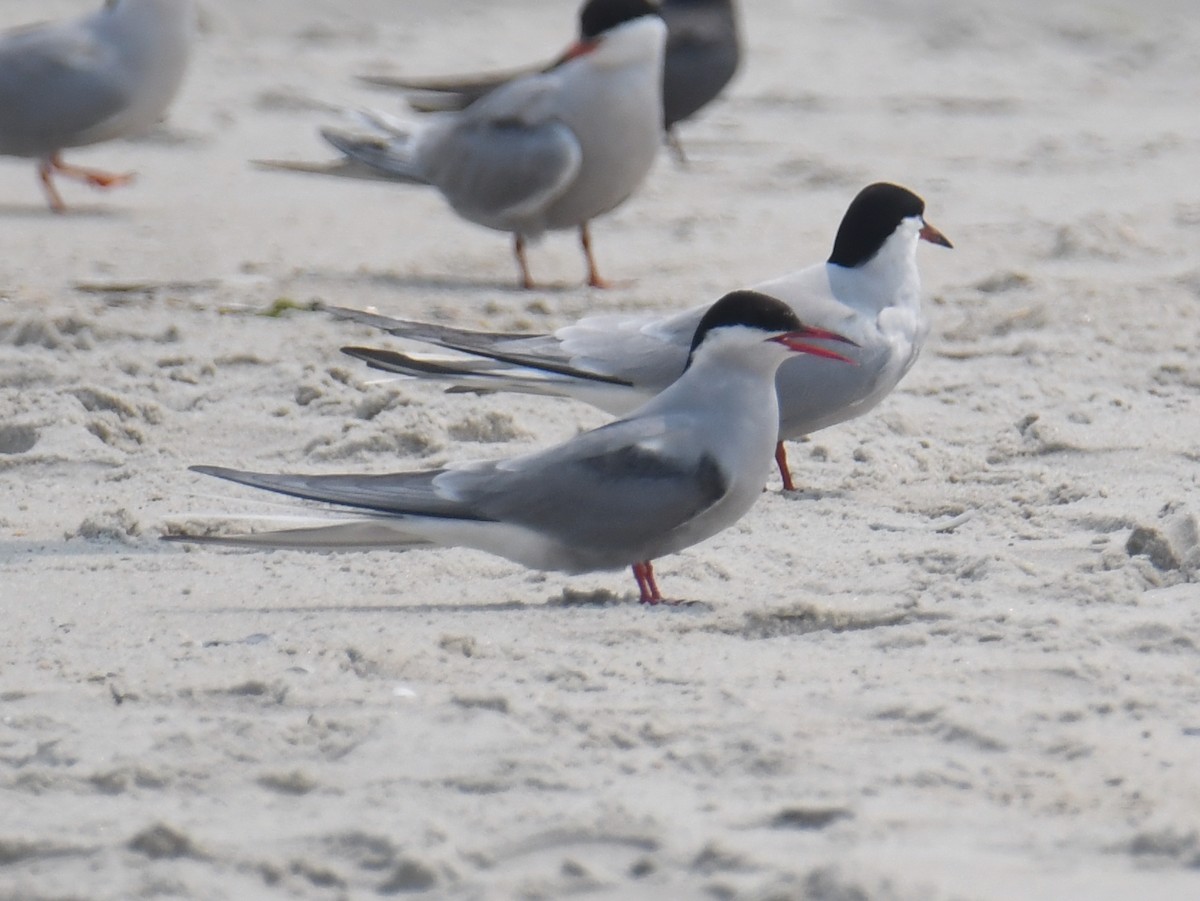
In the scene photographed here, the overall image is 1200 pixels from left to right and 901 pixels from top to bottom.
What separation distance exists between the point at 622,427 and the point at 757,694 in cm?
79

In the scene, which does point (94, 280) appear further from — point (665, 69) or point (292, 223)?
point (665, 69)

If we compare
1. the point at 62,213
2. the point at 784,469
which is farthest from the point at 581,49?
the point at 784,469

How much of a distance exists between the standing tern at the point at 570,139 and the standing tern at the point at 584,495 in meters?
2.70

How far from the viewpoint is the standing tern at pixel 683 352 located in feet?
13.6

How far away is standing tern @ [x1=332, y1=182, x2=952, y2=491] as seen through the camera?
4133 mm

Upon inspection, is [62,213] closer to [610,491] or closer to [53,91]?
[53,91]

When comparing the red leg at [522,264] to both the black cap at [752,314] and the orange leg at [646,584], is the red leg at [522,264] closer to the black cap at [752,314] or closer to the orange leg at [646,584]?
the black cap at [752,314]

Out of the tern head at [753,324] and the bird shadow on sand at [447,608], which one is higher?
the tern head at [753,324]

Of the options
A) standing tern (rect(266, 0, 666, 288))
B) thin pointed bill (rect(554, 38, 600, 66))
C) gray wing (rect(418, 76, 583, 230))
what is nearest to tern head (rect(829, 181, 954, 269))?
standing tern (rect(266, 0, 666, 288))

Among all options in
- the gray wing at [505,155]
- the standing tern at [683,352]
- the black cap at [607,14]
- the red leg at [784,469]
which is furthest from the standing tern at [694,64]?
the red leg at [784,469]

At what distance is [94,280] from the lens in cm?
589

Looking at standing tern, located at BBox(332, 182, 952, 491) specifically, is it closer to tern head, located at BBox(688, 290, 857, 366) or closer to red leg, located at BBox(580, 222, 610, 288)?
tern head, located at BBox(688, 290, 857, 366)

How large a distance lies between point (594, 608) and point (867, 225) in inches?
59.4

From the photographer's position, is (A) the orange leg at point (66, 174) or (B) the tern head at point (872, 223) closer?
(B) the tern head at point (872, 223)
